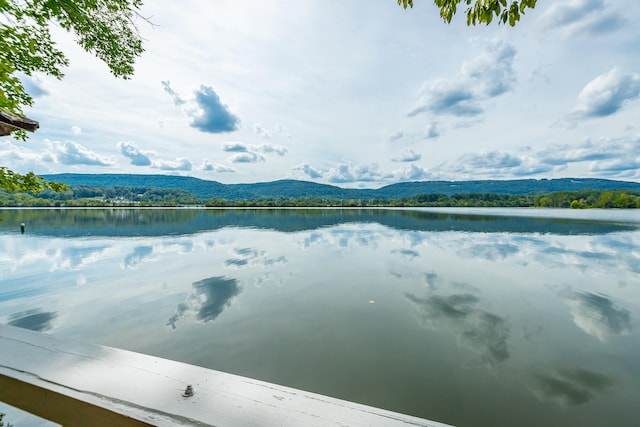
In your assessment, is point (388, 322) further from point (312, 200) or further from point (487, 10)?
point (312, 200)

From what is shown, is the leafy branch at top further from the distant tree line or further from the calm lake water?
the distant tree line

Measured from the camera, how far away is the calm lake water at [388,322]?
Answer: 4.01m

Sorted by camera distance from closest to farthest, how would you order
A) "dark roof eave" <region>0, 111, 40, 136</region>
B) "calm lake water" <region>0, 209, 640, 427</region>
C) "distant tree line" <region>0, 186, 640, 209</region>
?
1. "dark roof eave" <region>0, 111, 40, 136</region>
2. "calm lake water" <region>0, 209, 640, 427</region>
3. "distant tree line" <region>0, 186, 640, 209</region>

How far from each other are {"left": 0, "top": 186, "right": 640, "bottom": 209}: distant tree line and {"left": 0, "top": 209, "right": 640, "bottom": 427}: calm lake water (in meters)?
100

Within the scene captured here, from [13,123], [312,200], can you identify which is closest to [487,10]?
[13,123]

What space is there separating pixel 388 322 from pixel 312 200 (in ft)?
397

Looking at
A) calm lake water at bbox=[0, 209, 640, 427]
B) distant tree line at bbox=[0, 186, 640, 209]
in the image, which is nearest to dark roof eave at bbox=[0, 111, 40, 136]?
calm lake water at bbox=[0, 209, 640, 427]

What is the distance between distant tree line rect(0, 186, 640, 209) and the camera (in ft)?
313

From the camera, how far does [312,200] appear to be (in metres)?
127

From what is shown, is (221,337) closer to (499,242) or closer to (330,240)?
(330,240)

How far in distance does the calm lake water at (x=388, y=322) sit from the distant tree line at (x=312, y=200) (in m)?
100

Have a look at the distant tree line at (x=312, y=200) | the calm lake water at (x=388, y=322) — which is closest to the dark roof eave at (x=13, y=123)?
the calm lake water at (x=388, y=322)

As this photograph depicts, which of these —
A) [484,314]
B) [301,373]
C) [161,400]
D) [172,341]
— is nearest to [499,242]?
[484,314]

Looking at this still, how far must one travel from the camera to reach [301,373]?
4.43 metres
